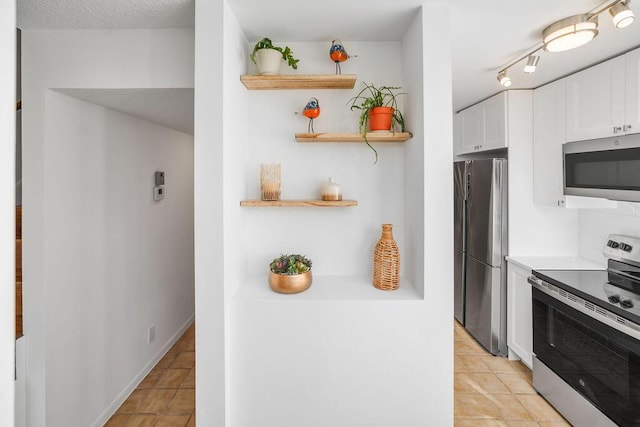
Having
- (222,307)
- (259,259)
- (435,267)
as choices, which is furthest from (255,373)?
(435,267)

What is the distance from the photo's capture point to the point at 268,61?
177 centimetres

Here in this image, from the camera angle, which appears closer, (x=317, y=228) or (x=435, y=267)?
(x=435, y=267)

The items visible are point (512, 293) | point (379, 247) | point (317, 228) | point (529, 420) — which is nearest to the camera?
point (379, 247)

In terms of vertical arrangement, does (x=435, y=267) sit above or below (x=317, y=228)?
below

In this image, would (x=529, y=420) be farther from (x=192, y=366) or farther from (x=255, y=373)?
(x=192, y=366)

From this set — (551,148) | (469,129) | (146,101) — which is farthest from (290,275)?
(469,129)

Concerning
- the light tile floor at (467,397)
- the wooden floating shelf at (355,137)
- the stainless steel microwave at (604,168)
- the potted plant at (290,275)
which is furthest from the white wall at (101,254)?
the stainless steel microwave at (604,168)

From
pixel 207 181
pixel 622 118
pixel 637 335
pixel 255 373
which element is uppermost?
pixel 622 118

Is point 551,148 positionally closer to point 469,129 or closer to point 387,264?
point 469,129

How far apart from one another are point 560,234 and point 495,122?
111 centimetres

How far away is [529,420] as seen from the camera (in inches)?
88.6

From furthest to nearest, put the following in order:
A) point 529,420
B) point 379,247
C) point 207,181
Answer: point 529,420 → point 379,247 → point 207,181

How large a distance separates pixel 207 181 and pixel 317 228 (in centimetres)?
70

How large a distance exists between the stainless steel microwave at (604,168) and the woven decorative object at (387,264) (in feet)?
4.55
